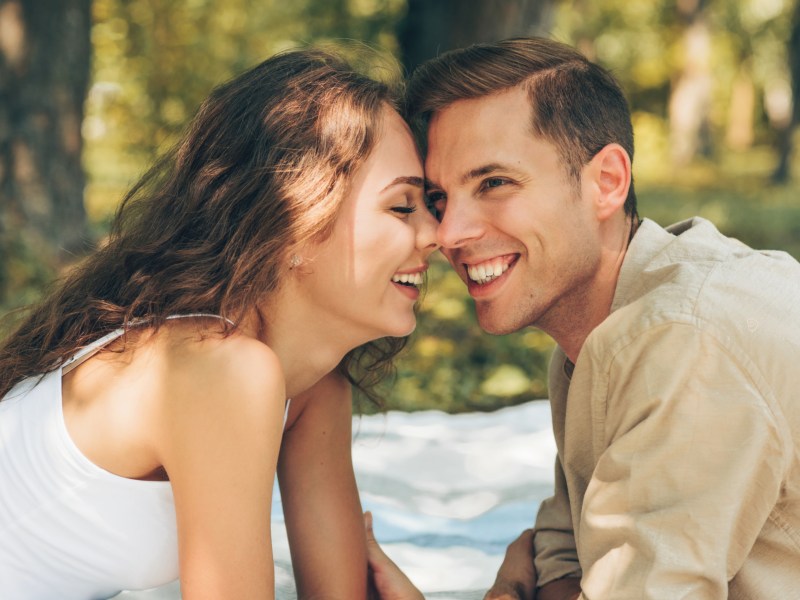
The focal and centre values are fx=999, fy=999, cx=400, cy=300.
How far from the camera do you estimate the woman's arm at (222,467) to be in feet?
7.89

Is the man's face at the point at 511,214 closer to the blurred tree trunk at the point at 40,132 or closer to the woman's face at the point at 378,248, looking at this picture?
the woman's face at the point at 378,248

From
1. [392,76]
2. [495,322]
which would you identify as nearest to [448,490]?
[495,322]

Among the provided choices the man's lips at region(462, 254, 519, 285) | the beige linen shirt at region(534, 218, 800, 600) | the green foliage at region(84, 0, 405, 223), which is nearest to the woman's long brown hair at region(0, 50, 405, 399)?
the man's lips at region(462, 254, 519, 285)

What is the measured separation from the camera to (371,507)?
4.18 metres

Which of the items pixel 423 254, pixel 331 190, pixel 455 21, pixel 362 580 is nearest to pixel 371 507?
pixel 362 580

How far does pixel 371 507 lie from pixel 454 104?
1909 mm

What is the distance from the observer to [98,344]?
8.75 feet

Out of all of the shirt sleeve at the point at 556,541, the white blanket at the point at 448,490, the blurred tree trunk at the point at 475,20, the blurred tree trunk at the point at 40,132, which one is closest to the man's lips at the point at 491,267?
the shirt sleeve at the point at 556,541

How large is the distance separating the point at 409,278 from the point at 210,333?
0.65 meters

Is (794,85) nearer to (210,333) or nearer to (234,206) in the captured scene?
(234,206)

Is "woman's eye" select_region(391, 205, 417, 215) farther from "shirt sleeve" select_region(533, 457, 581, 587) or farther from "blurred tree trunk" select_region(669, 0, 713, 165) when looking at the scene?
"blurred tree trunk" select_region(669, 0, 713, 165)

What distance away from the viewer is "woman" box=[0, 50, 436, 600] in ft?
7.99

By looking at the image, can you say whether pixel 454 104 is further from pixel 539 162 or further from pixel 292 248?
pixel 292 248

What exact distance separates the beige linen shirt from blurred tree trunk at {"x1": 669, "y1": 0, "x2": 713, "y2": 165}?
21718mm
